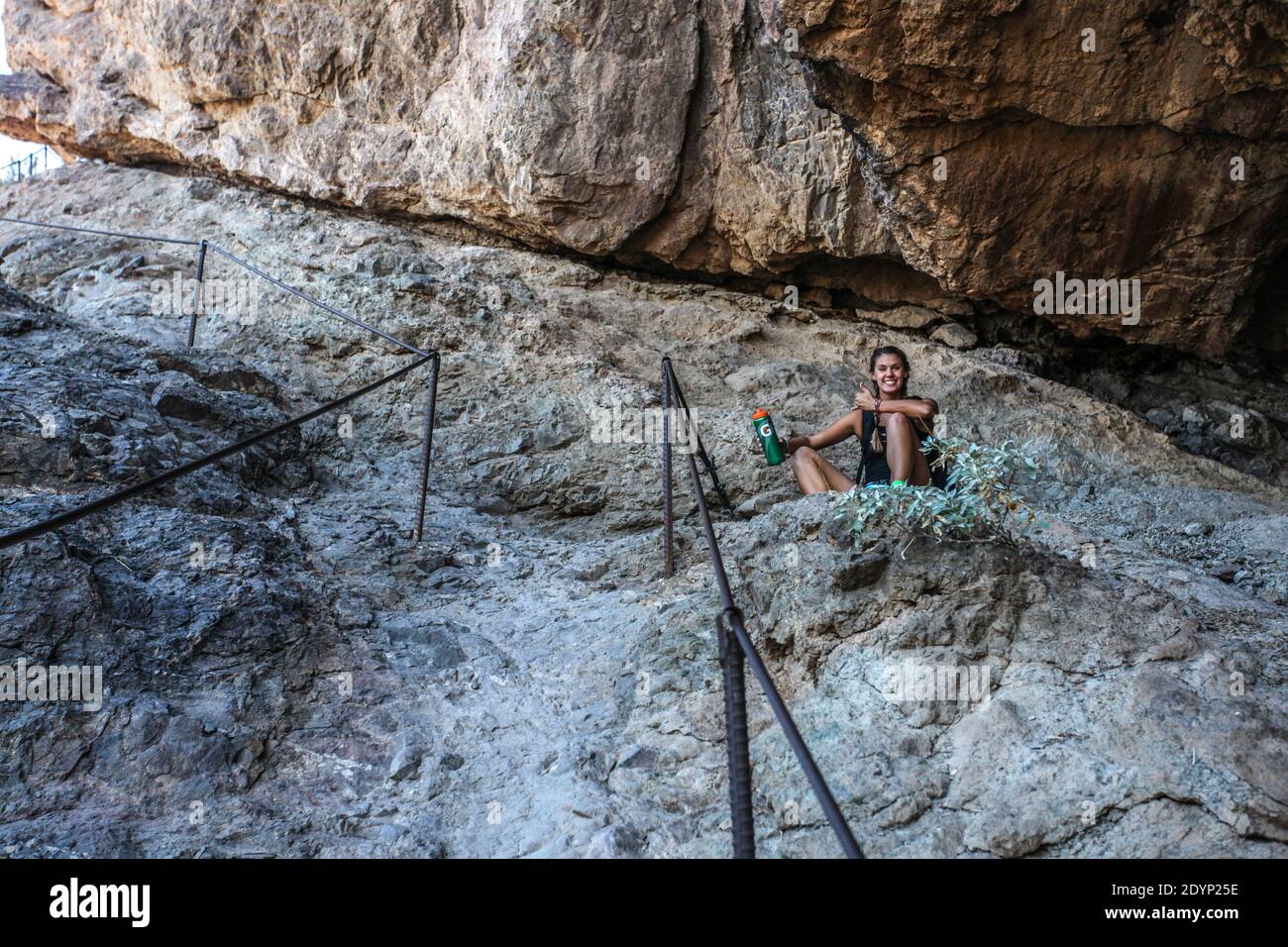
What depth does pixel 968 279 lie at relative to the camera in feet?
24.1

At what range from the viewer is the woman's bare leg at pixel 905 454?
494 centimetres

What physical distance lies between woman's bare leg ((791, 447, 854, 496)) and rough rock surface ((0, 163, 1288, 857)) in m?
0.47

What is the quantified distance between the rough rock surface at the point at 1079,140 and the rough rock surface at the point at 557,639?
1.30m

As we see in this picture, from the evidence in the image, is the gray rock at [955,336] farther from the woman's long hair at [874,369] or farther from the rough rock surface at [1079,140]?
the woman's long hair at [874,369]

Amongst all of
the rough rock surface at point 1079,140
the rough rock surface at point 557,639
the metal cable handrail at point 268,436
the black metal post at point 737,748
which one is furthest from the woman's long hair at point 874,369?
the black metal post at point 737,748

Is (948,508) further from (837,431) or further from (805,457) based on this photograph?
(837,431)

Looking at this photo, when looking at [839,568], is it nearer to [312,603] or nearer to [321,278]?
[312,603]

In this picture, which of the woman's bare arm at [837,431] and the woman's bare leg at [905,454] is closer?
the woman's bare leg at [905,454]

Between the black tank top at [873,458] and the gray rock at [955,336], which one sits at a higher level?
the gray rock at [955,336]

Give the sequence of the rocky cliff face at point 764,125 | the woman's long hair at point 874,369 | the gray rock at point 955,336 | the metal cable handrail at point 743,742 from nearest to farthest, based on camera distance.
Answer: the metal cable handrail at point 743,742 < the woman's long hair at point 874,369 < the rocky cliff face at point 764,125 < the gray rock at point 955,336

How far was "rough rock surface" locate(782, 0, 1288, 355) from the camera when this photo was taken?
5.69 metres

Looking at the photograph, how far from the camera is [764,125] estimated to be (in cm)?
812

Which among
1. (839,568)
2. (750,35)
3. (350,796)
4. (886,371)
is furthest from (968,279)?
(350,796)
